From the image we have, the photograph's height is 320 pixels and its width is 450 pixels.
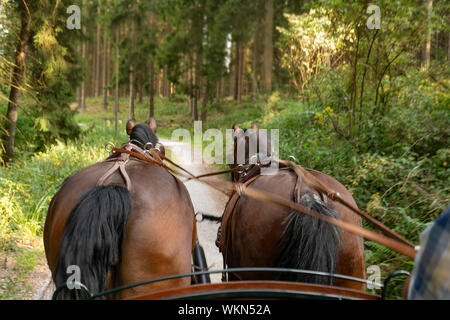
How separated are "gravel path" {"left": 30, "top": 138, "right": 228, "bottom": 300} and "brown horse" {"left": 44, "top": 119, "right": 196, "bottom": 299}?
53 centimetres

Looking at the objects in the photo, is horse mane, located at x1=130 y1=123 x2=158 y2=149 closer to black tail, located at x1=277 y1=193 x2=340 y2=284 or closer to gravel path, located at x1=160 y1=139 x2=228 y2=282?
gravel path, located at x1=160 y1=139 x2=228 y2=282

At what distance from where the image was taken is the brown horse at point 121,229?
6.46 ft

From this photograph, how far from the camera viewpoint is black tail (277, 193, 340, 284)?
7.46 ft

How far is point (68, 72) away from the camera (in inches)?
504

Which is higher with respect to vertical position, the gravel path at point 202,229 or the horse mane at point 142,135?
the horse mane at point 142,135

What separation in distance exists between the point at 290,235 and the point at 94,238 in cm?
137

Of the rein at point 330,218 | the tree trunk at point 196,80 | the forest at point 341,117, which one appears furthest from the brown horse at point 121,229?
the tree trunk at point 196,80

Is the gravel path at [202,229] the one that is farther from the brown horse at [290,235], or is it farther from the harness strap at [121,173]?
the harness strap at [121,173]

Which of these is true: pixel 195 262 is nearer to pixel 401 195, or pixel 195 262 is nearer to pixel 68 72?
pixel 401 195

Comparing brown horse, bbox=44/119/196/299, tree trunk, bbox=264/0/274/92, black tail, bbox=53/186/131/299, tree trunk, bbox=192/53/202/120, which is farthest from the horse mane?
tree trunk, bbox=192/53/202/120

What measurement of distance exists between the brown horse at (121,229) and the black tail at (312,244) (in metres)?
0.78
